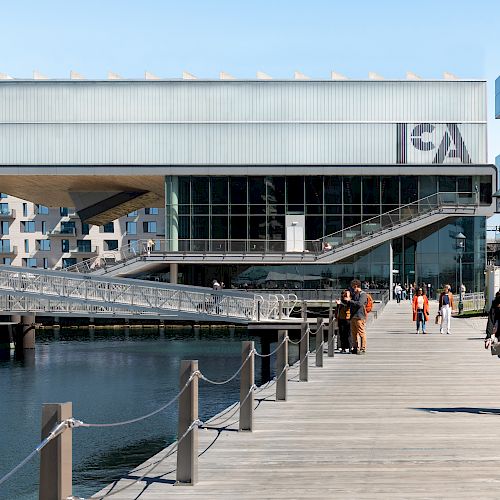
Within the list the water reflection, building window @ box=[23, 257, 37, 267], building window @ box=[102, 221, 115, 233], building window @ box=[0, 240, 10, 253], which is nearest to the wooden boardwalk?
the water reflection

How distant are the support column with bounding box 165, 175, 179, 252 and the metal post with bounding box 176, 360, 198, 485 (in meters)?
70.1

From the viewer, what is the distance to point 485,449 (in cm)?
1319

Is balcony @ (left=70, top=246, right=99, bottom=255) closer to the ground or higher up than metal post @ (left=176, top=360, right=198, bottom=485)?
higher up

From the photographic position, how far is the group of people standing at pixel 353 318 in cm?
→ 2867

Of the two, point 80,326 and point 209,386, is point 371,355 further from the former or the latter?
A: point 80,326

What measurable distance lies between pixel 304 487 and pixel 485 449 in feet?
11.1

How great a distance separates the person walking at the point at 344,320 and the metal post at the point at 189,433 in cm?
1825

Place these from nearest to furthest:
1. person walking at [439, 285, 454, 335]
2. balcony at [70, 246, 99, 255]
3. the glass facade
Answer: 1. person walking at [439, 285, 454, 335]
2. the glass facade
3. balcony at [70, 246, 99, 255]

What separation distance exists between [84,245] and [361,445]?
395 feet

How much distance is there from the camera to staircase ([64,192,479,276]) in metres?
77.8

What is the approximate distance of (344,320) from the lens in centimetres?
2995

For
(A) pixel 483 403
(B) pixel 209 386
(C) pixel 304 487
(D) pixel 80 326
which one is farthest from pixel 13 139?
(C) pixel 304 487

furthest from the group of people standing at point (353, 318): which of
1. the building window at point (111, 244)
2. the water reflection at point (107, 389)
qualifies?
the building window at point (111, 244)

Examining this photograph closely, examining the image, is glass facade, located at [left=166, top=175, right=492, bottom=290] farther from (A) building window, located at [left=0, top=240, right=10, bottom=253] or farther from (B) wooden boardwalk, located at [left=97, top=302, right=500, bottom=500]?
(B) wooden boardwalk, located at [left=97, top=302, right=500, bottom=500]
